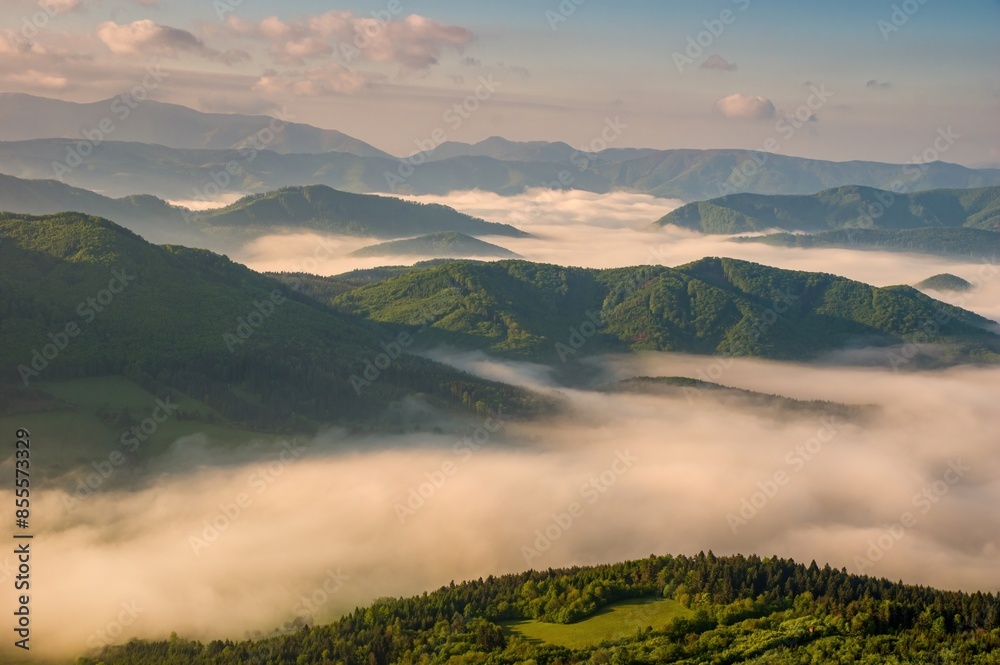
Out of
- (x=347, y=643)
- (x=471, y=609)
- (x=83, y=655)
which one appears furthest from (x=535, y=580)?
(x=83, y=655)

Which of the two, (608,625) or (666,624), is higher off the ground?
(666,624)

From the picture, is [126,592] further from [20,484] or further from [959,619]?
[959,619]

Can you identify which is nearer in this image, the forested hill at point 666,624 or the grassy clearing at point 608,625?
the forested hill at point 666,624

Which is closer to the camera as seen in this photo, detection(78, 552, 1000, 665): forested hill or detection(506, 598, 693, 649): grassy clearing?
detection(78, 552, 1000, 665): forested hill

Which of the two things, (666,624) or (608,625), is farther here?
(608,625)
